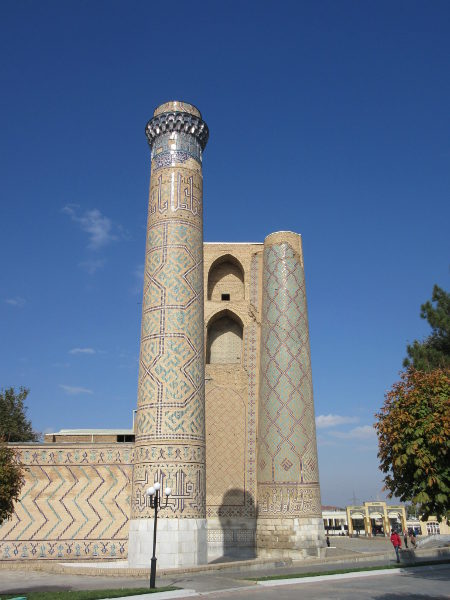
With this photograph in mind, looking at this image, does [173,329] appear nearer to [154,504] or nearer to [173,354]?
[173,354]

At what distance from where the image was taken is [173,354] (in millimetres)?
9906

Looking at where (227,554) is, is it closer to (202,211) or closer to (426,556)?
(426,556)

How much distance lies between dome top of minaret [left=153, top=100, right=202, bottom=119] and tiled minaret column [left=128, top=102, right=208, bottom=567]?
23mm

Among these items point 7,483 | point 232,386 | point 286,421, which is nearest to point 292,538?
point 286,421

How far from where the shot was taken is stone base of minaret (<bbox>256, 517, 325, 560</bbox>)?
39.2 ft

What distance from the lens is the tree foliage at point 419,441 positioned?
6.80 m

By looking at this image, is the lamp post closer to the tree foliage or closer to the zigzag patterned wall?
the zigzag patterned wall

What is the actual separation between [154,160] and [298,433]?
681 cm

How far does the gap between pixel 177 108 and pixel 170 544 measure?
27.2 ft

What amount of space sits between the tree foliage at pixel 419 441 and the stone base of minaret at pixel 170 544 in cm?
333

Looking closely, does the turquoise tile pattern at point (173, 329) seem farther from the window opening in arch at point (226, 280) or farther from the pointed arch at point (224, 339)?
the pointed arch at point (224, 339)

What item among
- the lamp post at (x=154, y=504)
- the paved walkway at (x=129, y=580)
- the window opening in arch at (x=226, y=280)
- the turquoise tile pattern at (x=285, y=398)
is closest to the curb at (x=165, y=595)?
the paved walkway at (x=129, y=580)

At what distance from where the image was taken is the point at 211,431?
1434cm

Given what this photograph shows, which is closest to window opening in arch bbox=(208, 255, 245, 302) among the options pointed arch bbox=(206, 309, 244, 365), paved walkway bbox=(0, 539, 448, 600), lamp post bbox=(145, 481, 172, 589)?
pointed arch bbox=(206, 309, 244, 365)
